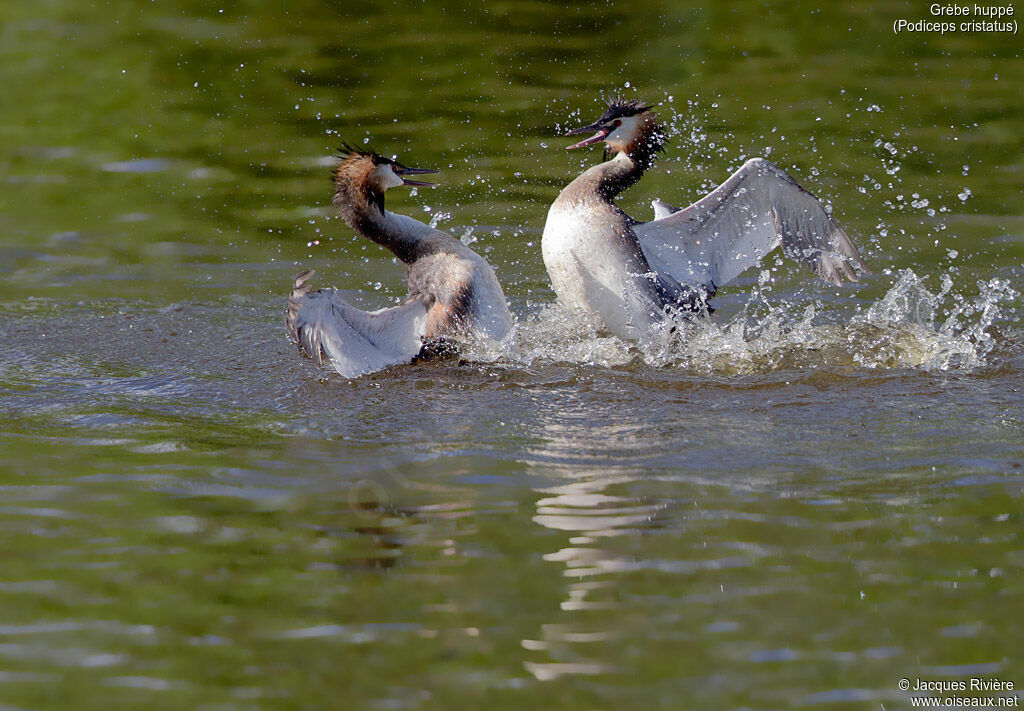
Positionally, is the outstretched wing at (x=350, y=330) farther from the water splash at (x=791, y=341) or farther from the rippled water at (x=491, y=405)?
the water splash at (x=791, y=341)

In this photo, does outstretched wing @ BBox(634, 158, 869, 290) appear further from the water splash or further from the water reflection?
the water reflection

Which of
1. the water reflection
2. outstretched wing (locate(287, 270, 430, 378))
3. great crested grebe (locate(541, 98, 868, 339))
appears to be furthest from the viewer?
great crested grebe (locate(541, 98, 868, 339))

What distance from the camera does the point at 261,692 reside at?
4535 millimetres

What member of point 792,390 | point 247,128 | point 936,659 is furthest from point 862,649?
point 247,128

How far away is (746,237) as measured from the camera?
906 centimetres

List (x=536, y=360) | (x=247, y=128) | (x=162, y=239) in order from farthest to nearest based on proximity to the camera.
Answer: (x=247, y=128) < (x=162, y=239) < (x=536, y=360)

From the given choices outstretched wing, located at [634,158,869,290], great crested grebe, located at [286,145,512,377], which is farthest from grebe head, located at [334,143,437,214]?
outstretched wing, located at [634,158,869,290]

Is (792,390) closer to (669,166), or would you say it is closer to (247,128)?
(669,166)

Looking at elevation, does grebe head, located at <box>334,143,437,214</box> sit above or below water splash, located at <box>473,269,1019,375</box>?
above

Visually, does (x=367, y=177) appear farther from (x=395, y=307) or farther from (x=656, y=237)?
(x=656, y=237)

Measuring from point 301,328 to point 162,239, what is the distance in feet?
10.3

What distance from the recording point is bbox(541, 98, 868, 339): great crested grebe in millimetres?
8664

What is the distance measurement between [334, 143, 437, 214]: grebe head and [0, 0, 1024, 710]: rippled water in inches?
41.8

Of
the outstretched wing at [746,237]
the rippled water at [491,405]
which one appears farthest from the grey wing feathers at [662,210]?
the rippled water at [491,405]
